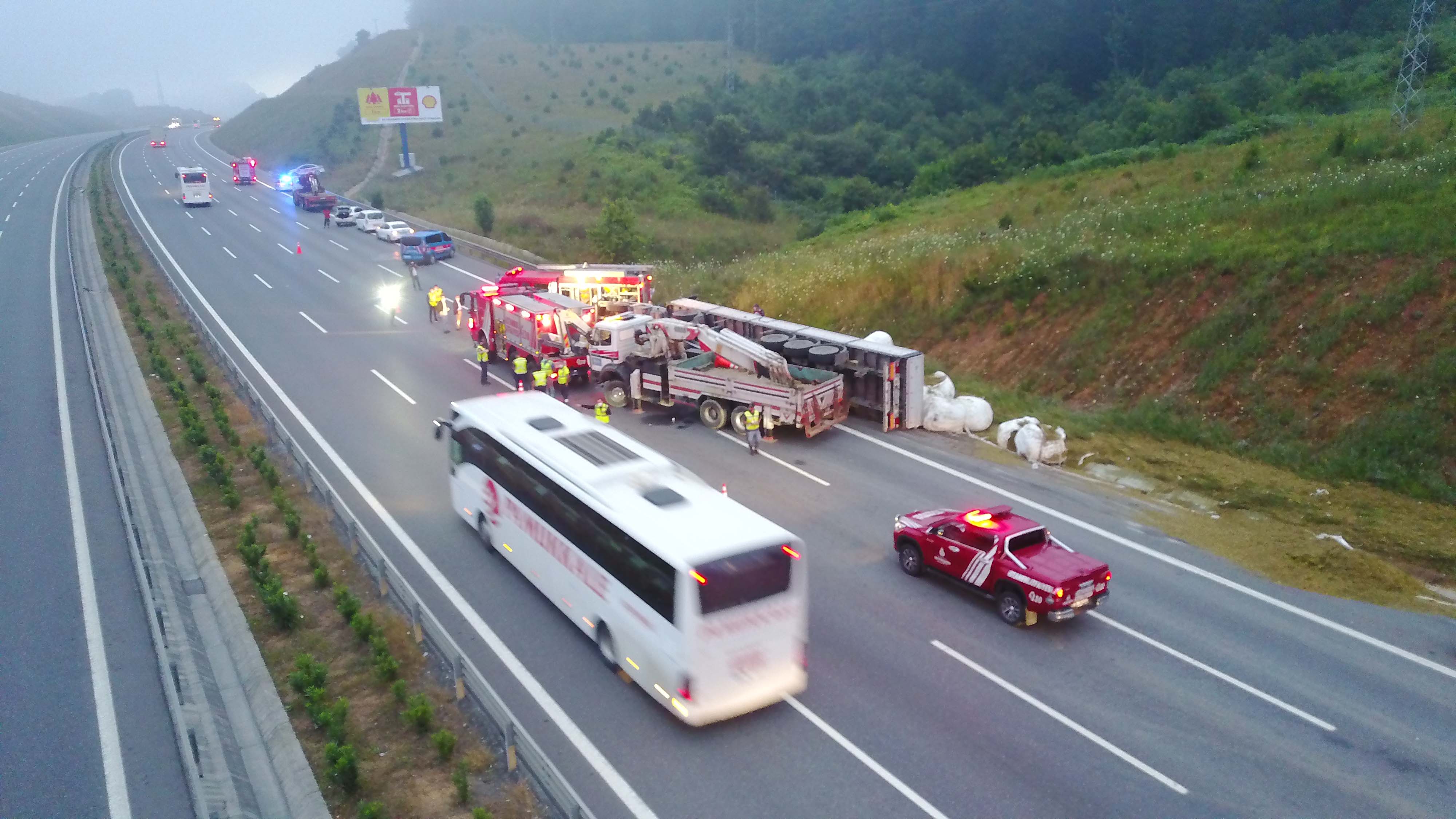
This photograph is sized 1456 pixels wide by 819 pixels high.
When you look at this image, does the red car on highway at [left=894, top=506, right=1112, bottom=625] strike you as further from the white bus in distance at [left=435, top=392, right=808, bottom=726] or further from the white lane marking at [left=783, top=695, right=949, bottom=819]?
the white lane marking at [left=783, top=695, right=949, bottom=819]

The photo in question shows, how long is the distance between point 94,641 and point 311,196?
54347 millimetres

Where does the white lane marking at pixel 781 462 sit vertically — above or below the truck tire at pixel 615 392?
below

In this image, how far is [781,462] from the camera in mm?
19688

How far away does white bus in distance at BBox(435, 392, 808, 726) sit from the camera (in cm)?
1024

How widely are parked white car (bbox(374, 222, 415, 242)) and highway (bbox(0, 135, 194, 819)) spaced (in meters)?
25.0

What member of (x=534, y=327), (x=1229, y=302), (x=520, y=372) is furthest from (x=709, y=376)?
(x=1229, y=302)

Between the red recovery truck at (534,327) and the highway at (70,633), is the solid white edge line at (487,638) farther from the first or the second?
the red recovery truck at (534,327)

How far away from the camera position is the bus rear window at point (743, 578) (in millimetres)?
10102

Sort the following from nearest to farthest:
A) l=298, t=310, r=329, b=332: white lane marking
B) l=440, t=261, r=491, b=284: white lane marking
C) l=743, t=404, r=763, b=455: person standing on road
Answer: l=743, t=404, r=763, b=455: person standing on road, l=298, t=310, r=329, b=332: white lane marking, l=440, t=261, r=491, b=284: white lane marking

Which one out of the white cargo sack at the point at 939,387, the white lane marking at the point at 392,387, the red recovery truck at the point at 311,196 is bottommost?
the white lane marking at the point at 392,387

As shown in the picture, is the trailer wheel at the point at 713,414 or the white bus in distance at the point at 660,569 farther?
the trailer wheel at the point at 713,414

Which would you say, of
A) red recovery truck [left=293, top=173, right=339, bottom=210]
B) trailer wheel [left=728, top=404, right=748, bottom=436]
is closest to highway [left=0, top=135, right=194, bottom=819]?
trailer wheel [left=728, top=404, right=748, bottom=436]

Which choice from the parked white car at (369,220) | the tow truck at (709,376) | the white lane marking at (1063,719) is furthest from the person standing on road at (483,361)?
the parked white car at (369,220)

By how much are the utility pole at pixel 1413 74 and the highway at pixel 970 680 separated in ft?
67.5
